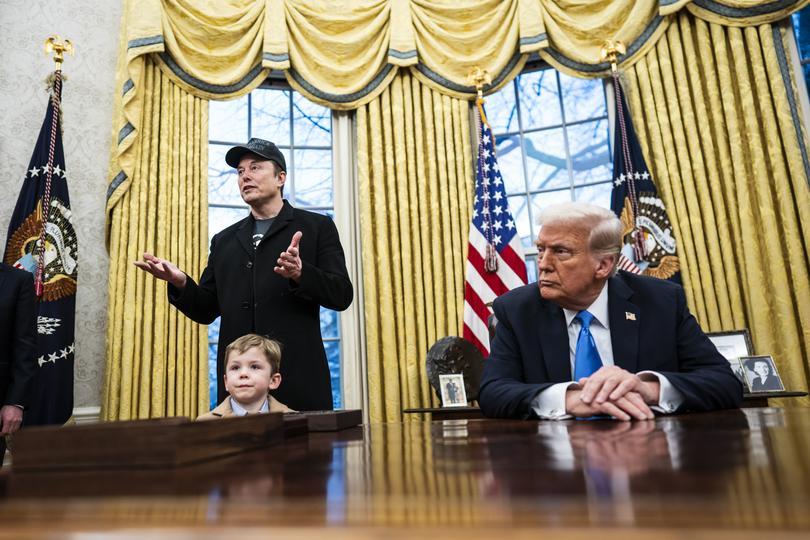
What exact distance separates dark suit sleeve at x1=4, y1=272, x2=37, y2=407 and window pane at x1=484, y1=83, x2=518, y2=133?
3603 millimetres

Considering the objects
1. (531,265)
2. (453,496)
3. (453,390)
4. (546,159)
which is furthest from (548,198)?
(453,496)

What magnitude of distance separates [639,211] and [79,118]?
407 centimetres

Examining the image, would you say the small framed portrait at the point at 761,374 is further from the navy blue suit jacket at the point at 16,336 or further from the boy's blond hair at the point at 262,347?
the navy blue suit jacket at the point at 16,336

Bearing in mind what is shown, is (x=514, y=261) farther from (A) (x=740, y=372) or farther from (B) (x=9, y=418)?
(B) (x=9, y=418)

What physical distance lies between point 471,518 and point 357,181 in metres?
4.48

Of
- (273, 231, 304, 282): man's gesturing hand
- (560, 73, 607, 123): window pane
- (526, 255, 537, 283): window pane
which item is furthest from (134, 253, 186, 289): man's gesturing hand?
(560, 73, 607, 123): window pane

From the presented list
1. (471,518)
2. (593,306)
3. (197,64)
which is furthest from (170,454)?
(197,64)

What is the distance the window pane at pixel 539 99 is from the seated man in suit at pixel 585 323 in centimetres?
336

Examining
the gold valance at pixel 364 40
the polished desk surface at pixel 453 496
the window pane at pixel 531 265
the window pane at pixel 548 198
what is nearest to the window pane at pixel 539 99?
the gold valance at pixel 364 40

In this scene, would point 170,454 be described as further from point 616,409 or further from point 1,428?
point 1,428

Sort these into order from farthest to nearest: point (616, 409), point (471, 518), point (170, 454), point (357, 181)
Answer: point (357, 181)
point (616, 409)
point (170, 454)
point (471, 518)

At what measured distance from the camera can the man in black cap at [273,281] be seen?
211cm

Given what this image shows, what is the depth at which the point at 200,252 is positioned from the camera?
419cm

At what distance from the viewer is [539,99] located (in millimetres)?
4906
